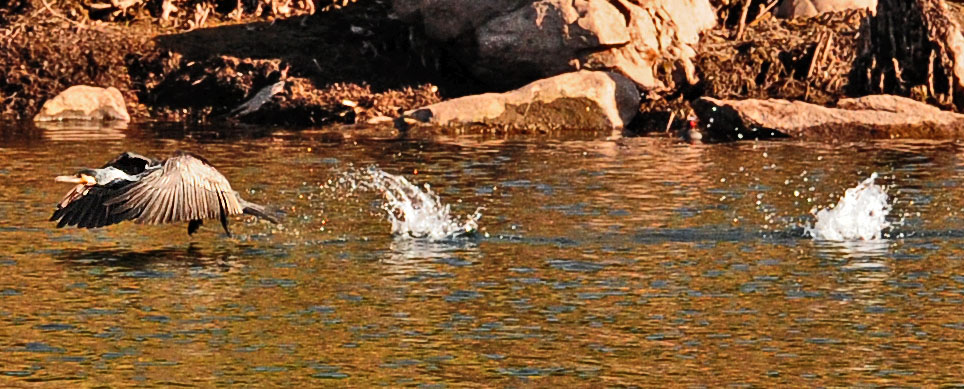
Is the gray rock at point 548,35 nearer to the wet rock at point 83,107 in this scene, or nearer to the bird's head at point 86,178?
the wet rock at point 83,107

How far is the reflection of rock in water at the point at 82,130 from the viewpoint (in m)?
25.7

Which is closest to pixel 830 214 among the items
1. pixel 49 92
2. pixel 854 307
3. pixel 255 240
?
pixel 854 307

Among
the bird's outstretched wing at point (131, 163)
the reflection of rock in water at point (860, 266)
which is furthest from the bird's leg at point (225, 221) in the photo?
the reflection of rock in water at point (860, 266)

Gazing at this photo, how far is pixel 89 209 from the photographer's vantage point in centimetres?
1457

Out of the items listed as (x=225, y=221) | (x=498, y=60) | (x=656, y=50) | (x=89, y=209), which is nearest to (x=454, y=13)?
(x=498, y=60)

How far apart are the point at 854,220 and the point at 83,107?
54.4ft

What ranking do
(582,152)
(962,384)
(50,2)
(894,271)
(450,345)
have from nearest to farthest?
(962,384)
(450,345)
(894,271)
(582,152)
(50,2)

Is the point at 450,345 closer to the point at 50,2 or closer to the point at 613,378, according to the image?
the point at 613,378

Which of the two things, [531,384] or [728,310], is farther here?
[728,310]

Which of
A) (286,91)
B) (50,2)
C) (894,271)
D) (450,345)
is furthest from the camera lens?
(50,2)

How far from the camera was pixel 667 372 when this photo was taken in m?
10.0

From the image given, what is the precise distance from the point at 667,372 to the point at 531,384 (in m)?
0.83

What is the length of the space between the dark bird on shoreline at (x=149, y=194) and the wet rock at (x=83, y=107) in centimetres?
1446

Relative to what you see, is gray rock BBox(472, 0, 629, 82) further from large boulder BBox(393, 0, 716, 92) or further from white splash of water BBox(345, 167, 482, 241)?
white splash of water BBox(345, 167, 482, 241)
